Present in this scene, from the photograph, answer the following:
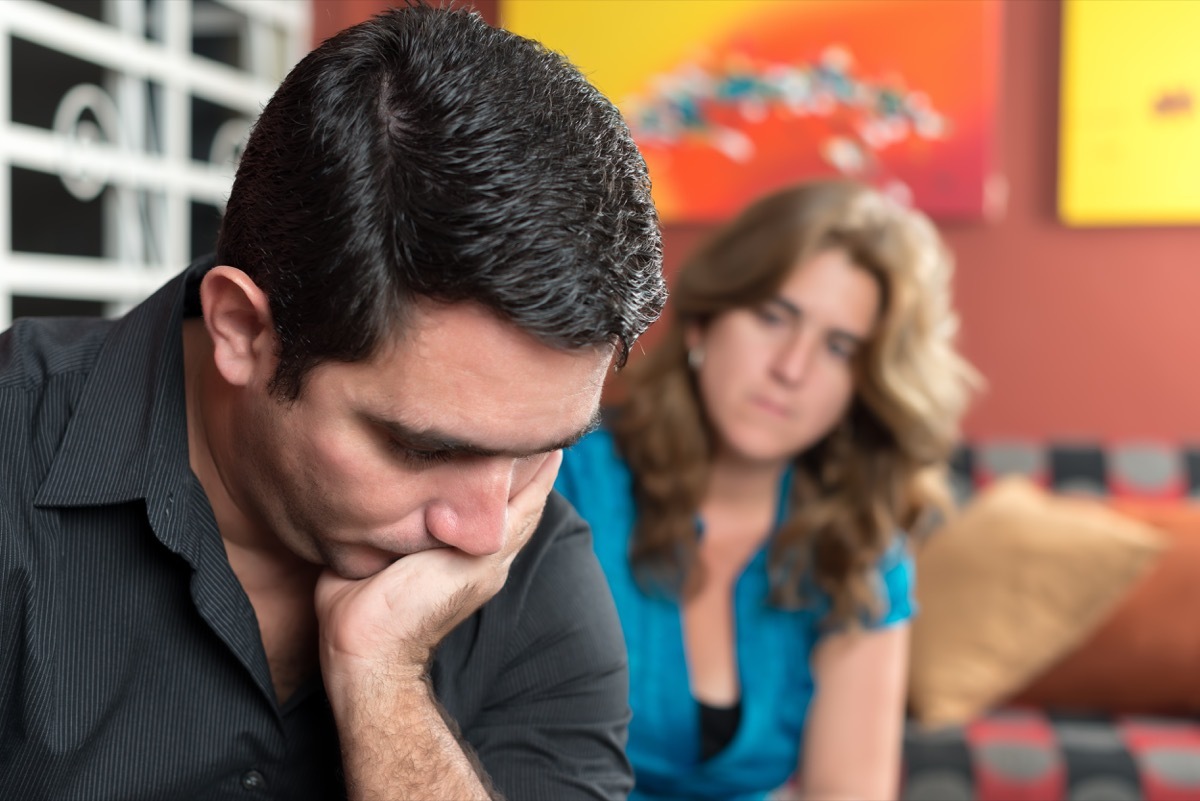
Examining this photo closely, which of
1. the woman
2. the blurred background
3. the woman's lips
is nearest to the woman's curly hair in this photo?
the woman

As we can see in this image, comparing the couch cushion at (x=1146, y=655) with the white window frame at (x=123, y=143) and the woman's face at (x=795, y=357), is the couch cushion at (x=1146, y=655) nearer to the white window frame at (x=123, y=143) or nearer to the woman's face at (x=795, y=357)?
the woman's face at (x=795, y=357)

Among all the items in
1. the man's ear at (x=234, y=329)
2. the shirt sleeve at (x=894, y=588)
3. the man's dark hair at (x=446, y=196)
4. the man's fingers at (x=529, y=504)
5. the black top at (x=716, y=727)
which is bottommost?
the black top at (x=716, y=727)

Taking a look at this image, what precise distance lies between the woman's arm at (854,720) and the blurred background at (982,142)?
5.47ft

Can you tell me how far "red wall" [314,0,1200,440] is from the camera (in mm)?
3312

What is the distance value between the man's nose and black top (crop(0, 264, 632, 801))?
0.19 meters

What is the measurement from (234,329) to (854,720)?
1193 millimetres

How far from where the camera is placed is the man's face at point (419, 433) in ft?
3.05

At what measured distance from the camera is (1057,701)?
2.75 meters

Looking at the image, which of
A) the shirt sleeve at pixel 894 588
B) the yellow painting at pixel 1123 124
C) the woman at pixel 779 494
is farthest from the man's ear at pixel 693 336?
the yellow painting at pixel 1123 124

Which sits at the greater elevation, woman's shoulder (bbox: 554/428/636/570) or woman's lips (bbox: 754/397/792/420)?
woman's lips (bbox: 754/397/792/420)

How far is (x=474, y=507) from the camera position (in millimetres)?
1006

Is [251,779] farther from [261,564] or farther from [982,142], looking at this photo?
[982,142]

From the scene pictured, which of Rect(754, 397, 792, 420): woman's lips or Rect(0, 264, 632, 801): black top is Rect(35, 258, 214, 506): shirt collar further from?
Rect(754, 397, 792, 420): woman's lips

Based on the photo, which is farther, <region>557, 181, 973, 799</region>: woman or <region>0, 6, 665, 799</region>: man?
<region>557, 181, 973, 799</region>: woman
